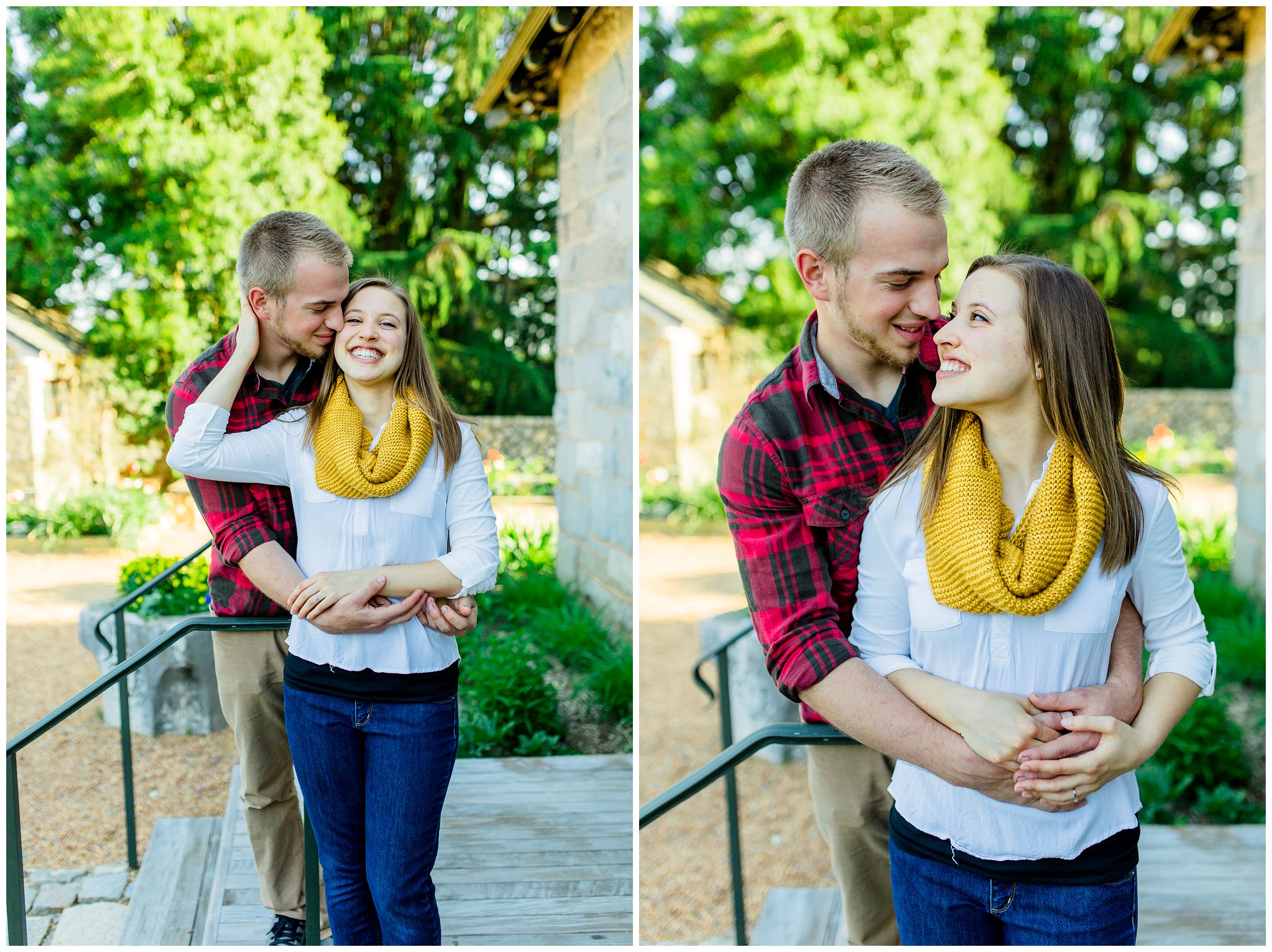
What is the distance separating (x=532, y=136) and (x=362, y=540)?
679cm

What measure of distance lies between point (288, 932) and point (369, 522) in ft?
4.50

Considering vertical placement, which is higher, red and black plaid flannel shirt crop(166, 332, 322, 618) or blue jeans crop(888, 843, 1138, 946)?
red and black plaid flannel shirt crop(166, 332, 322, 618)

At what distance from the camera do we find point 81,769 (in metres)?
4.40

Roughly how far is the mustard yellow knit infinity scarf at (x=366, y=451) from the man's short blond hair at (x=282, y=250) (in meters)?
0.31

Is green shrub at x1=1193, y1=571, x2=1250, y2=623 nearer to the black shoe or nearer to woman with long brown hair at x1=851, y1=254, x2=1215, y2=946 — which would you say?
woman with long brown hair at x1=851, y1=254, x2=1215, y2=946

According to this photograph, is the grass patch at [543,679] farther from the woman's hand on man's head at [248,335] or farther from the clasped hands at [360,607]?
the woman's hand on man's head at [248,335]

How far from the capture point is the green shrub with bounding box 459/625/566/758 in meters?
4.12

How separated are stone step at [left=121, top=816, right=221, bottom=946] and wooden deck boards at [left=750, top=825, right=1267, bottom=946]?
A: 1808 mm

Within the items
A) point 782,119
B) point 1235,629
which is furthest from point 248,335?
point 782,119

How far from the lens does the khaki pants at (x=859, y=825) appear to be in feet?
6.83

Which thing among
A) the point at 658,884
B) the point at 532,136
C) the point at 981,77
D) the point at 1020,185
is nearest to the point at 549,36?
the point at 532,136

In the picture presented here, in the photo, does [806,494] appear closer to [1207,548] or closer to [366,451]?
[366,451]

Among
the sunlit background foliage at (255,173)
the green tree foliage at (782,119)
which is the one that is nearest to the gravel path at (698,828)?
the sunlit background foliage at (255,173)

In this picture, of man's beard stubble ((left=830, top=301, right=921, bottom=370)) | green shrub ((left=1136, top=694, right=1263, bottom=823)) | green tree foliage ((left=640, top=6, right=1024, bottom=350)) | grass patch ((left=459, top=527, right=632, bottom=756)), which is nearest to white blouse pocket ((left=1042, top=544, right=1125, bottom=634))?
man's beard stubble ((left=830, top=301, right=921, bottom=370))
